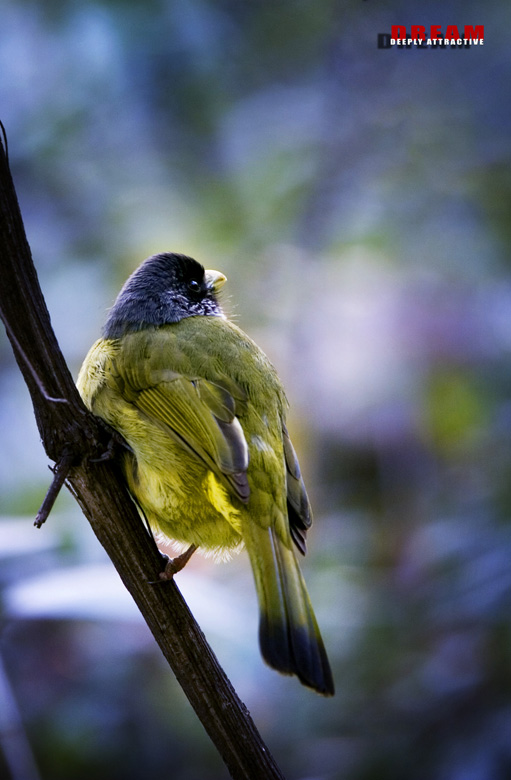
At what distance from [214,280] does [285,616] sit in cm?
131

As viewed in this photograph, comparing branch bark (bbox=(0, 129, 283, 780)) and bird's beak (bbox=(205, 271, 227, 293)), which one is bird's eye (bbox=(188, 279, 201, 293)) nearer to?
bird's beak (bbox=(205, 271, 227, 293))

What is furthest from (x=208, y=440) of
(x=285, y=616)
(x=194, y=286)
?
(x=194, y=286)

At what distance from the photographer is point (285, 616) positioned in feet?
5.47

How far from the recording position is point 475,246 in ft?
11.4

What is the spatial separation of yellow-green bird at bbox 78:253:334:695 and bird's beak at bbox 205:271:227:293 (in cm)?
31

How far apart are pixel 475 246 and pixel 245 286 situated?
974mm

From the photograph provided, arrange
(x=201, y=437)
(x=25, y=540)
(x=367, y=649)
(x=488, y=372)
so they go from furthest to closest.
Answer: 1. (x=488, y=372)
2. (x=367, y=649)
3. (x=25, y=540)
4. (x=201, y=437)

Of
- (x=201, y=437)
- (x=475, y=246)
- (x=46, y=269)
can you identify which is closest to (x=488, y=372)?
(x=475, y=246)

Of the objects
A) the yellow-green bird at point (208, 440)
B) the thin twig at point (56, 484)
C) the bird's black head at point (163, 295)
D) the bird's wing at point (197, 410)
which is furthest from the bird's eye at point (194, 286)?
the thin twig at point (56, 484)

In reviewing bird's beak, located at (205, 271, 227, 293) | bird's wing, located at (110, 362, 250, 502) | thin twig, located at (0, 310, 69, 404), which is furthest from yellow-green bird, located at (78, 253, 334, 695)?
thin twig, located at (0, 310, 69, 404)

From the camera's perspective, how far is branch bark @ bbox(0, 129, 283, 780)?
4.92 feet

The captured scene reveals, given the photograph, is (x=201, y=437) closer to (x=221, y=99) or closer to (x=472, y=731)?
(x=472, y=731)

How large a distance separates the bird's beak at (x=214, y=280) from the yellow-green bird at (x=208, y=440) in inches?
12.2

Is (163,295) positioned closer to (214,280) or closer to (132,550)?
(214,280)
